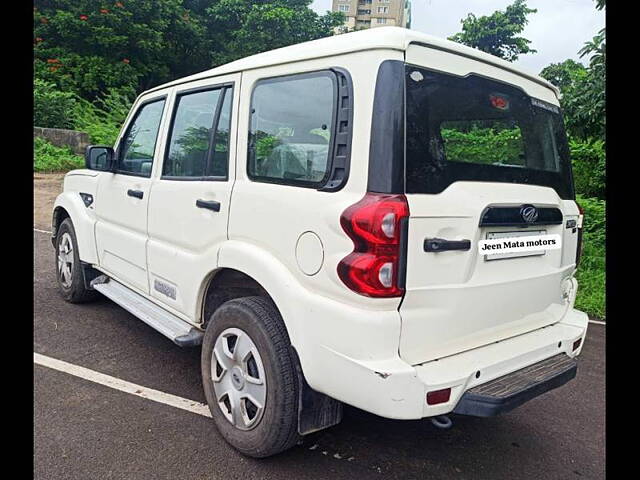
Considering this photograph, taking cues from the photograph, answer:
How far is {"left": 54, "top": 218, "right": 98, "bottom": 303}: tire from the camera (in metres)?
4.54

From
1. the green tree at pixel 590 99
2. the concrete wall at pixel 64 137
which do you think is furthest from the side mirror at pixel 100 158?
the concrete wall at pixel 64 137

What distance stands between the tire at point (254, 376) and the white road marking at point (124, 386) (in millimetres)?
332

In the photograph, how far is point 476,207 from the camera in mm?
2189

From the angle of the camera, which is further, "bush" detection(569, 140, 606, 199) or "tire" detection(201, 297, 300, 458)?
"bush" detection(569, 140, 606, 199)

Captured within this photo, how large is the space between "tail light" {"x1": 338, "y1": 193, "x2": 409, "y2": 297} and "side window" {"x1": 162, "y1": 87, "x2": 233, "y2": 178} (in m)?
1.07

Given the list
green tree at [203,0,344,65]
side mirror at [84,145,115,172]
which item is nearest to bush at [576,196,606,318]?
side mirror at [84,145,115,172]

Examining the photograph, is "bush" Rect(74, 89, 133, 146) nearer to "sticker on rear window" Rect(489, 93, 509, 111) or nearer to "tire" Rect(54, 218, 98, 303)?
"tire" Rect(54, 218, 98, 303)

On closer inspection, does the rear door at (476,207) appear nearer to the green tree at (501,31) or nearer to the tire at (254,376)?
the tire at (254,376)

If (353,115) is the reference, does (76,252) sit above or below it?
below

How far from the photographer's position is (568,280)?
9.37ft

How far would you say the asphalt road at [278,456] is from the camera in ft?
→ 8.02
